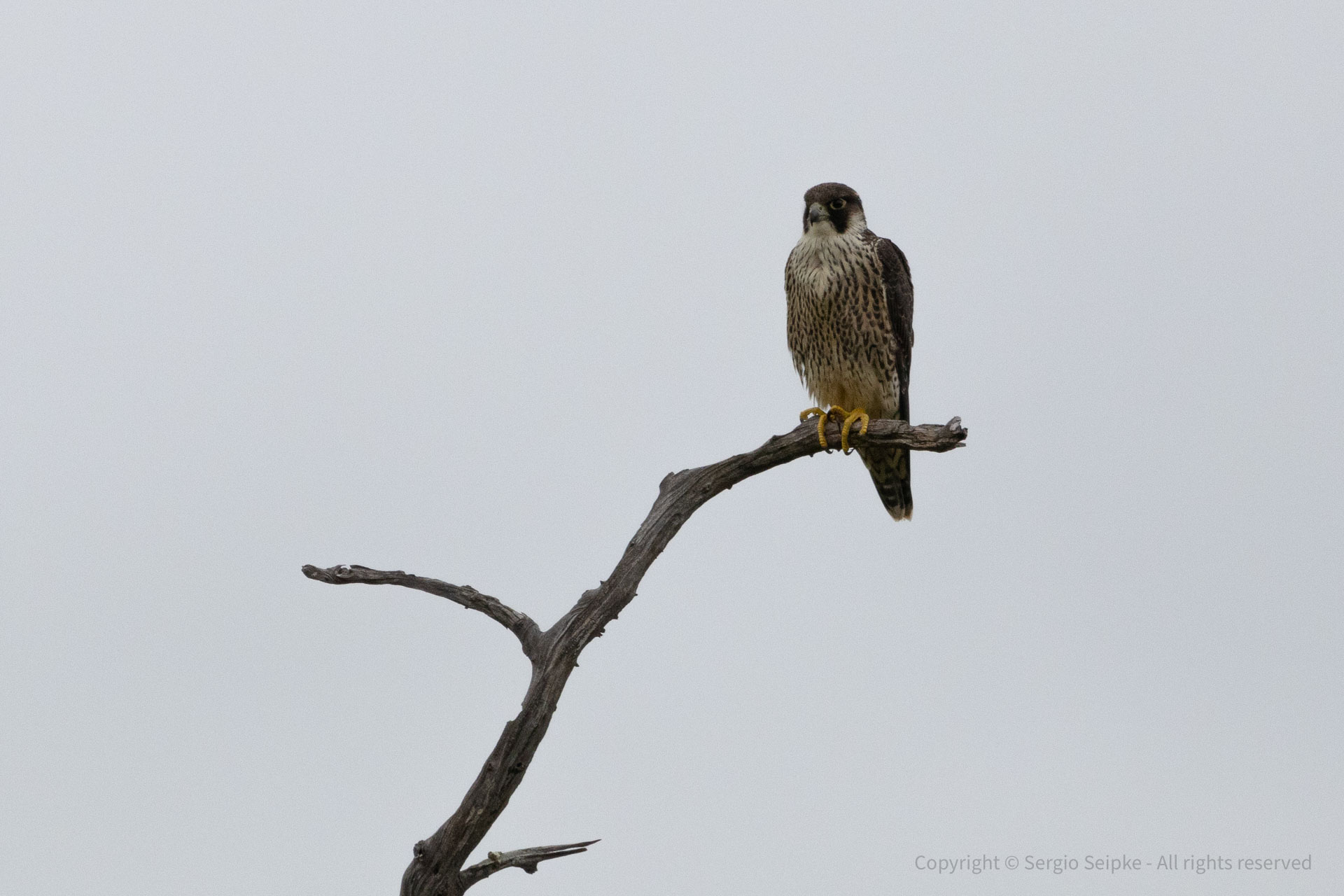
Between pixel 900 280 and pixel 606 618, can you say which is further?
pixel 900 280

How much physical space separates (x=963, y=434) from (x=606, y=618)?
1.63 m

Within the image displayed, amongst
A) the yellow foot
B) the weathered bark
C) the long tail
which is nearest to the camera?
the weathered bark

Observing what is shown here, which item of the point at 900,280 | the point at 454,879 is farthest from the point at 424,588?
the point at 900,280

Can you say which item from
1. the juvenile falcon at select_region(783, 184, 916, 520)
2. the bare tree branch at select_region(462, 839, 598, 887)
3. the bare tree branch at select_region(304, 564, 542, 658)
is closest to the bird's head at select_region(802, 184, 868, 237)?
the juvenile falcon at select_region(783, 184, 916, 520)

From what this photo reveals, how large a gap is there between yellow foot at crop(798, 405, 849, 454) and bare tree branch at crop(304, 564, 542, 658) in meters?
1.52

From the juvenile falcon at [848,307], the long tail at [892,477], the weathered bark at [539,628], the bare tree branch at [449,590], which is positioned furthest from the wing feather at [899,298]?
the bare tree branch at [449,590]

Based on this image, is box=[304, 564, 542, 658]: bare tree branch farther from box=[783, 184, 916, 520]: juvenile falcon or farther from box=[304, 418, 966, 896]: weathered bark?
box=[783, 184, 916, 520]: juvenile falcon

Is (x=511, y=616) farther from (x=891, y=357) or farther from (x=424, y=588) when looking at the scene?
(x=891, y=357)

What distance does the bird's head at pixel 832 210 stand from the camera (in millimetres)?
6367

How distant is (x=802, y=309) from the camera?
21.4 feet

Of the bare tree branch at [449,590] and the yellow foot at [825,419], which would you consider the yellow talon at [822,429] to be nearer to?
the yellow foot at [825,419]

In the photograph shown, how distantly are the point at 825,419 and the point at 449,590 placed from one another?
6.01 ft

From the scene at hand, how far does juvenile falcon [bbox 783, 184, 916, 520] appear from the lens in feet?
20.8

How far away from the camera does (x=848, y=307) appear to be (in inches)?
250
